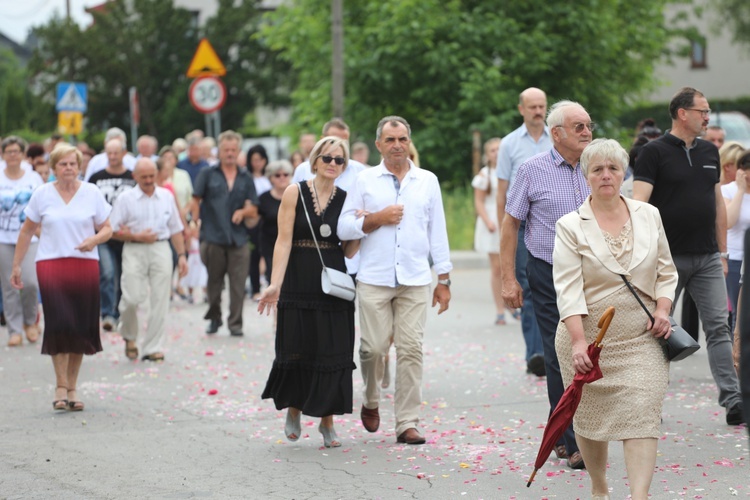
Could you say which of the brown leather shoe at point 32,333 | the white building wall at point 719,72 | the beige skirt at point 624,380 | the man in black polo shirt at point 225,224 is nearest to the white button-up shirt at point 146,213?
the man in black polo shirt at point 225,224

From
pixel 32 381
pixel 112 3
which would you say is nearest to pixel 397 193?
pixel 32 381

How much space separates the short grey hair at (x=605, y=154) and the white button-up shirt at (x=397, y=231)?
221 cm

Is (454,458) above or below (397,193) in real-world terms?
below

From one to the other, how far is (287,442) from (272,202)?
6624 millimetres

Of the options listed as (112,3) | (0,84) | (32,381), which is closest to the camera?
(32,381)

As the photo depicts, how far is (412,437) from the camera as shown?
26.8 feet

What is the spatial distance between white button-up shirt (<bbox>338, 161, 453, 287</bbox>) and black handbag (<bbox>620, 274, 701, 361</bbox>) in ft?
7.88

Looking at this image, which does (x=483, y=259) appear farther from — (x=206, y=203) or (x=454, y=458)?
(x=454, y=458)

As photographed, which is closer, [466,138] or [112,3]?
[466,138]

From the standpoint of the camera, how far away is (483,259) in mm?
20953

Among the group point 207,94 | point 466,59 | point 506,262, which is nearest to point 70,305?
point 506,262

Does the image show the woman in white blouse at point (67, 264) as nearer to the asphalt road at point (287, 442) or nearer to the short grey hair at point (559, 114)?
the asphalt road at point (287, 442)

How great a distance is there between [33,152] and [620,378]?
10639 millimetres

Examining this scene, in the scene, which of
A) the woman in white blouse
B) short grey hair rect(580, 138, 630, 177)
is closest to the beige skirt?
short grey hair rect(580, 138, 630, 177)
